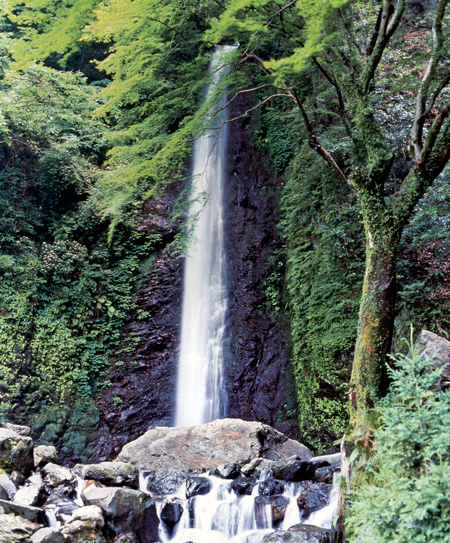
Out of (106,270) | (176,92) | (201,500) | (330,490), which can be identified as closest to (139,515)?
(201,500)

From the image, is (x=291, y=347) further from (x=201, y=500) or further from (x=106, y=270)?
(x=106, y=270)

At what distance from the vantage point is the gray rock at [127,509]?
5625 mm

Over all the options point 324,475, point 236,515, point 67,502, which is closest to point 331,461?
point 324,475

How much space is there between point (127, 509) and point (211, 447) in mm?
2568

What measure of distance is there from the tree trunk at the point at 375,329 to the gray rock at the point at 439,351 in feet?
1.16

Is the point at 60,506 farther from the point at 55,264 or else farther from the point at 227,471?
the point at 55,264

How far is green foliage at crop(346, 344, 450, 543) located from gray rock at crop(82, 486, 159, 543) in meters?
3.55

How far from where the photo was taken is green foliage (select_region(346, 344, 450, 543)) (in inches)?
108

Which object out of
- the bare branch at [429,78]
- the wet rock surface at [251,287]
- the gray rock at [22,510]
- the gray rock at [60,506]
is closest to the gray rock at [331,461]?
the wet rock surface at [251,287]

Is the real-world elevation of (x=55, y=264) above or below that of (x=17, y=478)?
above

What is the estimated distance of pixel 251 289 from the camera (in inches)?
469

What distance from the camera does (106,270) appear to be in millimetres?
12469

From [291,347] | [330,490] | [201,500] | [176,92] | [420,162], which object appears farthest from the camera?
[291,347]

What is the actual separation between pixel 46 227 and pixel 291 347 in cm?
787
